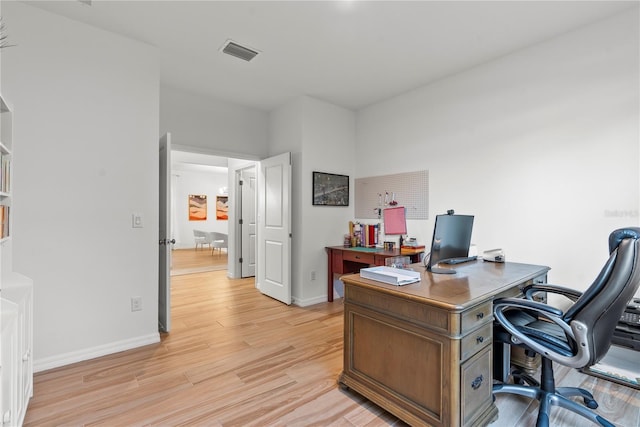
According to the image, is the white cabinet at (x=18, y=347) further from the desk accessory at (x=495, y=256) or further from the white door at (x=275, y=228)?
the desk accessory at (x=495, y=256)

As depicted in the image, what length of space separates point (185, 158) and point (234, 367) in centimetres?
627

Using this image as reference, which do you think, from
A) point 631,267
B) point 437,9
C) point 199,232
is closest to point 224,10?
point 437,9

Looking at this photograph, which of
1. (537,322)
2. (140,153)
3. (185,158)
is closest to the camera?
(537,322)

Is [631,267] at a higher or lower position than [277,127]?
lower

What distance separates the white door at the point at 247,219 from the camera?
5.42 m

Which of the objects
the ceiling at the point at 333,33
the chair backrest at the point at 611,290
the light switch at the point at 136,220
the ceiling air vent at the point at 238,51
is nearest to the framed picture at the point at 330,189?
the ceiling at the point at 333,33

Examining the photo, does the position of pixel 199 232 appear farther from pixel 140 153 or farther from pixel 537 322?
pixel 537 322

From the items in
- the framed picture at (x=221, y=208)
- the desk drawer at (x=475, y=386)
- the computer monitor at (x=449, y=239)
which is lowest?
the desk drawer at (x=475, y=386)

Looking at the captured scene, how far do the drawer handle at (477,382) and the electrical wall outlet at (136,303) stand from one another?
2.62 metres

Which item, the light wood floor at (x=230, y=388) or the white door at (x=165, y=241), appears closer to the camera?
the light wood floor at (x=230, y=388)

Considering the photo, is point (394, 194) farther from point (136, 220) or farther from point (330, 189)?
point (136, 220)

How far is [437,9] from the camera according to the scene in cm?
223

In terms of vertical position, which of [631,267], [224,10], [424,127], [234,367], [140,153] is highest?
[224,10]

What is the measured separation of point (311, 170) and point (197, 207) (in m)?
7.46
